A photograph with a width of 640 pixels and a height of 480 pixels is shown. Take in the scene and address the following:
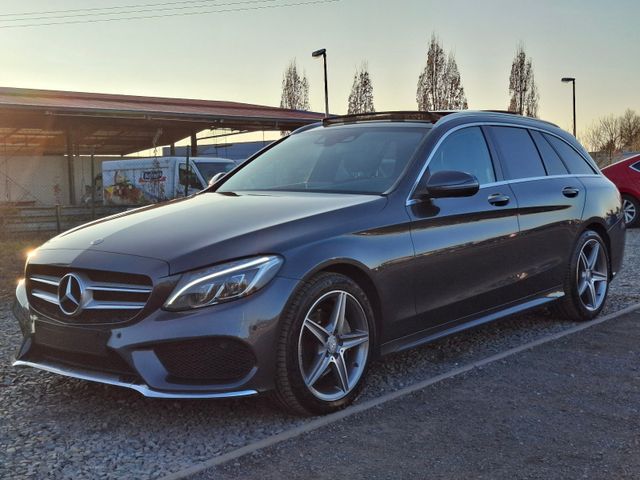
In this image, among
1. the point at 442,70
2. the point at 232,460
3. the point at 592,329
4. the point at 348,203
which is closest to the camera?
the point at 232,460

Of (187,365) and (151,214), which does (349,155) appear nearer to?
(151,214)

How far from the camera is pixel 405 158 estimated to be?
4.36m

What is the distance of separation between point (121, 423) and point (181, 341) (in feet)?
2.15

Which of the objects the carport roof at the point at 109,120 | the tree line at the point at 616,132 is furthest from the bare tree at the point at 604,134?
the carport roof at the point at 109,120

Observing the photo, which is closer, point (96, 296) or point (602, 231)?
point (96, 296)

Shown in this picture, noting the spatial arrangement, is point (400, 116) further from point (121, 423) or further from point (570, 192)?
point (121, 423)

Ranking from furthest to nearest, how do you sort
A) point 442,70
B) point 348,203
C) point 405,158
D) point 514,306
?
1. point 442,70
2. point 514,306
3. point 405,158
4. point 348,203

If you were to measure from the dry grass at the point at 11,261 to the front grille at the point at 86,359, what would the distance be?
3.80 meters

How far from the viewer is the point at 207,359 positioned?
10.7 feet

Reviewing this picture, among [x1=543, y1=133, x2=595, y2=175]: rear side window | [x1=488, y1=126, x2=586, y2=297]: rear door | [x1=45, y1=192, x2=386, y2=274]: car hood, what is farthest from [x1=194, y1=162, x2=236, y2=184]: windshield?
[x1=45, y1=192, x2=386, y2=274]: car hood

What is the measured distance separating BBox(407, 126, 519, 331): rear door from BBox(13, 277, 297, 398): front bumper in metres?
1.07

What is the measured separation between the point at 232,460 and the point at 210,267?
87cm

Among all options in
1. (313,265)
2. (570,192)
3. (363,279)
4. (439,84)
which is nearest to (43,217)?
(570,192)

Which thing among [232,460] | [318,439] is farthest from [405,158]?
[232,460]
